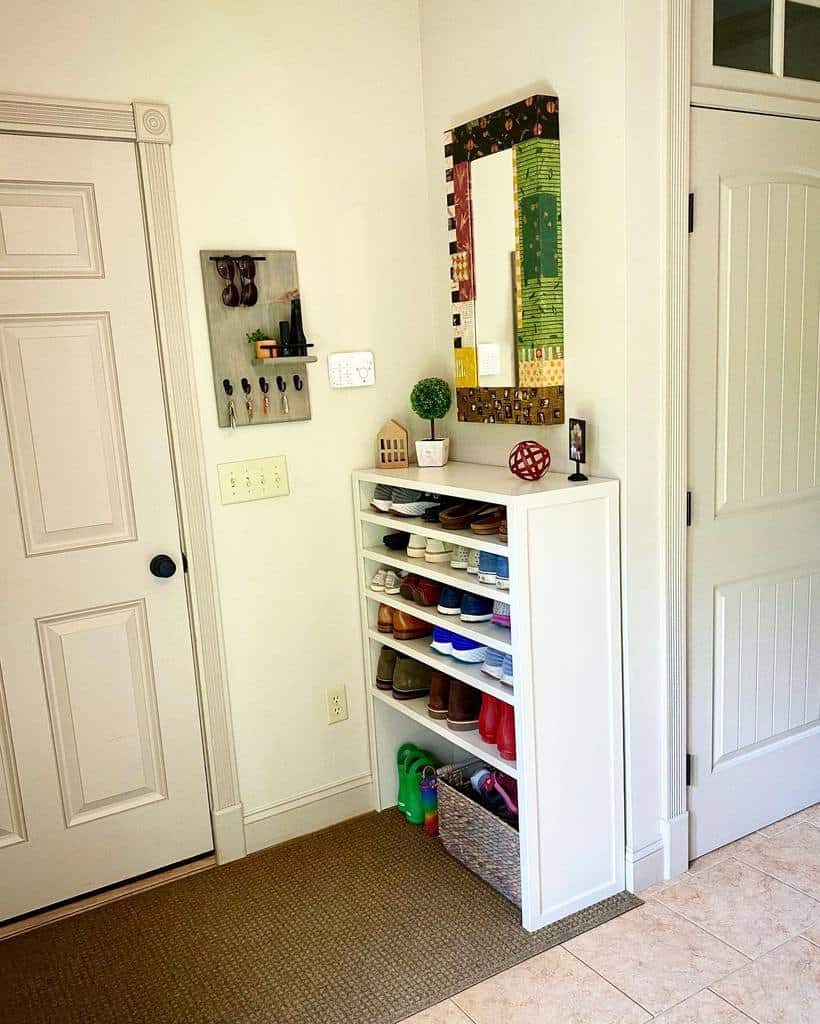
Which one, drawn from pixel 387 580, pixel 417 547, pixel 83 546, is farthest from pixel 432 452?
pixel 83 546

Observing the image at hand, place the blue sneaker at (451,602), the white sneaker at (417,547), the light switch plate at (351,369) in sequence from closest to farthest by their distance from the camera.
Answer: the blue sneaker at (451,602)
the white sneaker at (417,547)
the light switch plate at (351,369)

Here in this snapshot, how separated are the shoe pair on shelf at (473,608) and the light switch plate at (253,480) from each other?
Answer: 0.58m

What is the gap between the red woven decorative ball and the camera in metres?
2.15

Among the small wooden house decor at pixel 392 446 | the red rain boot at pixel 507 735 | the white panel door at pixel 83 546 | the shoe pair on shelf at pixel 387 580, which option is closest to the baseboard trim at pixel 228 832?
the white panel door at pixel 83 546

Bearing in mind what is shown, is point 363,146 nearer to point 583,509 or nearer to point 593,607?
point 583,509

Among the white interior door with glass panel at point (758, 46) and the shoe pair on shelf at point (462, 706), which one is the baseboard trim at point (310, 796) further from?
the white interior door with glass panel at point (758, 46)

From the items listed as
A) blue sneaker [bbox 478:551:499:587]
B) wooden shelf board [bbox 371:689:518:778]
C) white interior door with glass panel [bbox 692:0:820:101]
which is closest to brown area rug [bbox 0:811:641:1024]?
wooden shelf board [bbox 371:689:518:778]

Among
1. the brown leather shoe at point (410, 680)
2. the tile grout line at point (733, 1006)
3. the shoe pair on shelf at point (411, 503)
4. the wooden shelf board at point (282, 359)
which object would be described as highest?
the wooden shelf board at point (282, 359)

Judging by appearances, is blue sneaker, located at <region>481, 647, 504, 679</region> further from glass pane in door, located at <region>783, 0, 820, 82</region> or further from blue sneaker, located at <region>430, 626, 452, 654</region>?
glass pane in door, located at <region>783, 0, 820, 82</region>

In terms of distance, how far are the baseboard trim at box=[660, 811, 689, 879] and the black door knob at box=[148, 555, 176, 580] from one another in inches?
58.9

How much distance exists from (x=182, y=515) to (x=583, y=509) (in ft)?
3.60

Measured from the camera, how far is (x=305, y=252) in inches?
97.8

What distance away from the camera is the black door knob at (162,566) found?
236 cm

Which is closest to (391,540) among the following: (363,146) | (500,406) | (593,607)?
(500,406)
